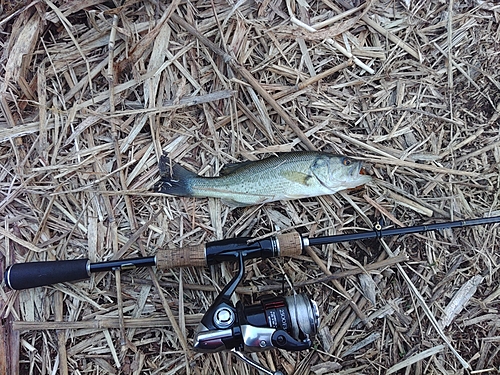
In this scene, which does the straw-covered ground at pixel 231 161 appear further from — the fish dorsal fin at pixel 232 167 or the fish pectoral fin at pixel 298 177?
the fish pectoral fin at pixel 298 177

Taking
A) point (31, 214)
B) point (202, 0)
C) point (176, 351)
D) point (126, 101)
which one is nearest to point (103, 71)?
point (126, 101)

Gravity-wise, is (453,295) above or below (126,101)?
below

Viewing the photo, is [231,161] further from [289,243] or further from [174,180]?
[289,243]

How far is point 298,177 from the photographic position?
3131 mm

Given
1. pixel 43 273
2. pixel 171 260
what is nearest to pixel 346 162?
pixel 171 260

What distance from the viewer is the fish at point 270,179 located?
10.2ft

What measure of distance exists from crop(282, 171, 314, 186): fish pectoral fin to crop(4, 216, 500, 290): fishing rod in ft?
1.56

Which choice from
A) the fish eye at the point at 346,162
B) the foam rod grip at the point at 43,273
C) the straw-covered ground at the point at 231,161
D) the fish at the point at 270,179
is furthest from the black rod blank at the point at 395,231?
the foam rod grip at the point at 43,273

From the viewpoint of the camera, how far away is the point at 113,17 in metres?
3.19

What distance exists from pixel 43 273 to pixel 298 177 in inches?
76.0

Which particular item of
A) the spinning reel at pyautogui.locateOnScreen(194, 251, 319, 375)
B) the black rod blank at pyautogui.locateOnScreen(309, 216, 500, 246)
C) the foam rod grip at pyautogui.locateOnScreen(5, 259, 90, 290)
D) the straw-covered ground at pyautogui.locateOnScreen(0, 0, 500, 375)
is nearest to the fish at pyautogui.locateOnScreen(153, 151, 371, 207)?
the straw-covered ground at pyautogui.locateOnScreen(0, 0, 500, 375)

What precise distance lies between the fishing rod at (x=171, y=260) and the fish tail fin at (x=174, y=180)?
503 millimetres

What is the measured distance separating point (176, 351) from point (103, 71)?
222cm

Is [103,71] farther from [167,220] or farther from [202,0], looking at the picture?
[167,220]
